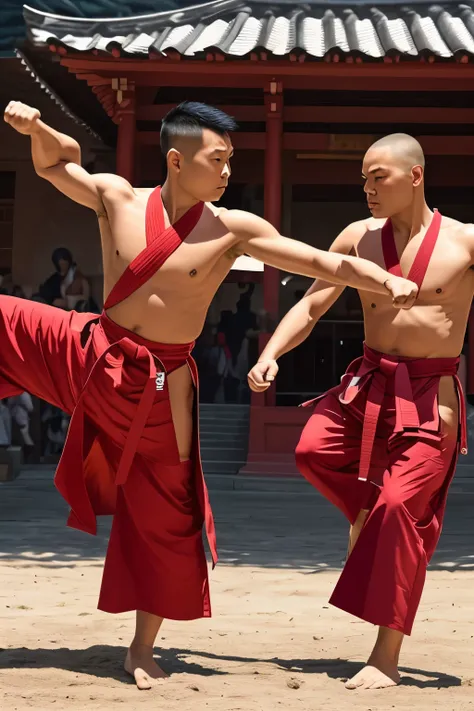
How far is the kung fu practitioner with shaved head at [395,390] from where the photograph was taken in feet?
12.4

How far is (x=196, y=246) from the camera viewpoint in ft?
12.4

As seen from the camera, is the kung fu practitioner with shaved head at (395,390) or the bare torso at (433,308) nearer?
the kung fu practitioner with shaved head at (395,390)

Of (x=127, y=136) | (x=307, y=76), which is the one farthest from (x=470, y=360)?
(x=127, y=136)

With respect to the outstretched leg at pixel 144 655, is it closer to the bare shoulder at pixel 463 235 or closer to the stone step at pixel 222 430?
the bare shoulder at pixel 463 235

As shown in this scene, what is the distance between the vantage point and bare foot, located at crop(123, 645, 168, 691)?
3.66 meters

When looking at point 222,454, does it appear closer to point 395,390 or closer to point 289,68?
point 289,68

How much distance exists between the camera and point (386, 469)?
391 centimetres

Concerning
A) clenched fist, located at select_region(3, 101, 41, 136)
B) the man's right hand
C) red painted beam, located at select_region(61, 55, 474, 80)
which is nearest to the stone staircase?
red painted beam, located at select_region(61, 55, 474, 80)

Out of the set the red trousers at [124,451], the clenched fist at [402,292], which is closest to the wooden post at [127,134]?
the red trousers at [124,451]

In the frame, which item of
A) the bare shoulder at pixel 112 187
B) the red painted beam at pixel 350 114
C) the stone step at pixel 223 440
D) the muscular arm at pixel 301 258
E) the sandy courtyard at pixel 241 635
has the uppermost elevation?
the red painted beam at pixel 350 114

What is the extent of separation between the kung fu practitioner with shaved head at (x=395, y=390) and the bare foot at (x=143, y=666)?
61 centimetres

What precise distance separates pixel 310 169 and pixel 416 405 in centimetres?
891

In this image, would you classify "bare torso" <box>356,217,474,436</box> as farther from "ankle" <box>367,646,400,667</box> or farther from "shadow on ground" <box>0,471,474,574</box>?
"shadow on ground" <box>0,471,474,574</box>

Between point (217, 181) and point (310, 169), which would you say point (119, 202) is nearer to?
point (217, 181)
